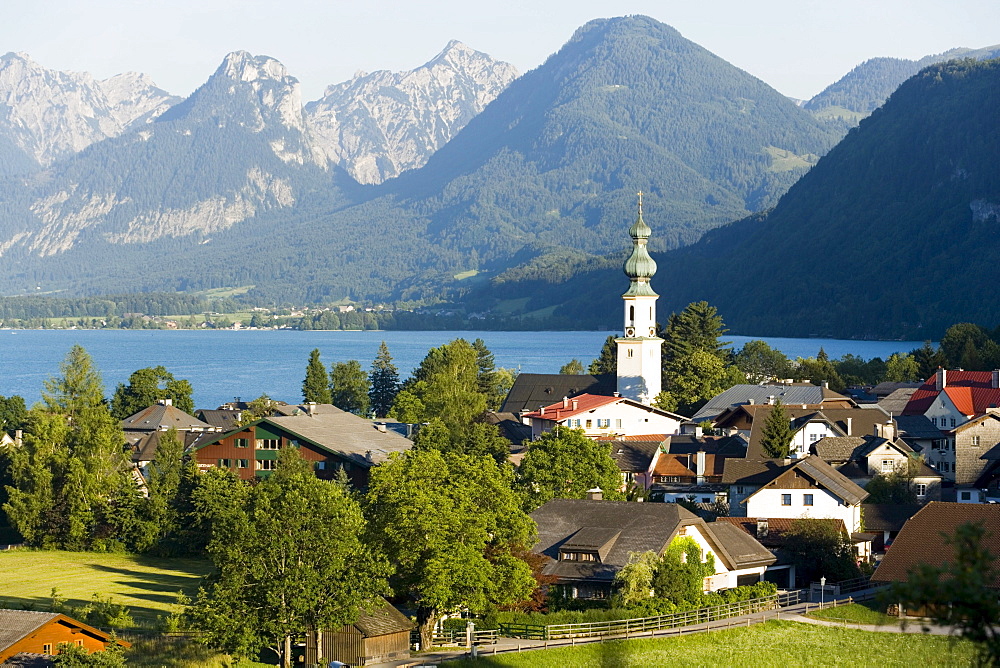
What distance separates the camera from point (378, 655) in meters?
41.4

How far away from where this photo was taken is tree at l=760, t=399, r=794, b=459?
73.2m

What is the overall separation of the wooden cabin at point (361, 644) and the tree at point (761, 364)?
291 feet

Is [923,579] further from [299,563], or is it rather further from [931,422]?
[931,422]

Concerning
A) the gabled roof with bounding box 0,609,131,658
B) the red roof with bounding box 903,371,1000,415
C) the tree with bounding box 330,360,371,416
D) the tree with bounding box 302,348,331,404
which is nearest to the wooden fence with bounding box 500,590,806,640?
the gabled roof with bounding box 0,609,131,658

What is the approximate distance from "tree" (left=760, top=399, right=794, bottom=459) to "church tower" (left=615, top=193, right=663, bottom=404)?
30117 millimetres

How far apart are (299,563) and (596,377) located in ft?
225

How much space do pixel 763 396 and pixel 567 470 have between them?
40.7m

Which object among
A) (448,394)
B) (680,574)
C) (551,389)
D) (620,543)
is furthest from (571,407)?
(680,574)

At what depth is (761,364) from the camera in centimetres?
13850

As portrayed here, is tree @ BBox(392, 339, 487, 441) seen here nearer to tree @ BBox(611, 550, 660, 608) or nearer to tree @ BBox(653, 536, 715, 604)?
tree @ BBox(653, 536, 715, 604)

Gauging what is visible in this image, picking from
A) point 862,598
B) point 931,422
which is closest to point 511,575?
point 862,598

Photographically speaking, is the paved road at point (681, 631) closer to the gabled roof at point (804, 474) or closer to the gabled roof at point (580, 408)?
the gabled roof at point (804, 474)

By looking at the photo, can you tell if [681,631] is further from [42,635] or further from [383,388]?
[383,388]

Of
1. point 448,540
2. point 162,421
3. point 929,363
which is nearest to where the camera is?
point 448,540
